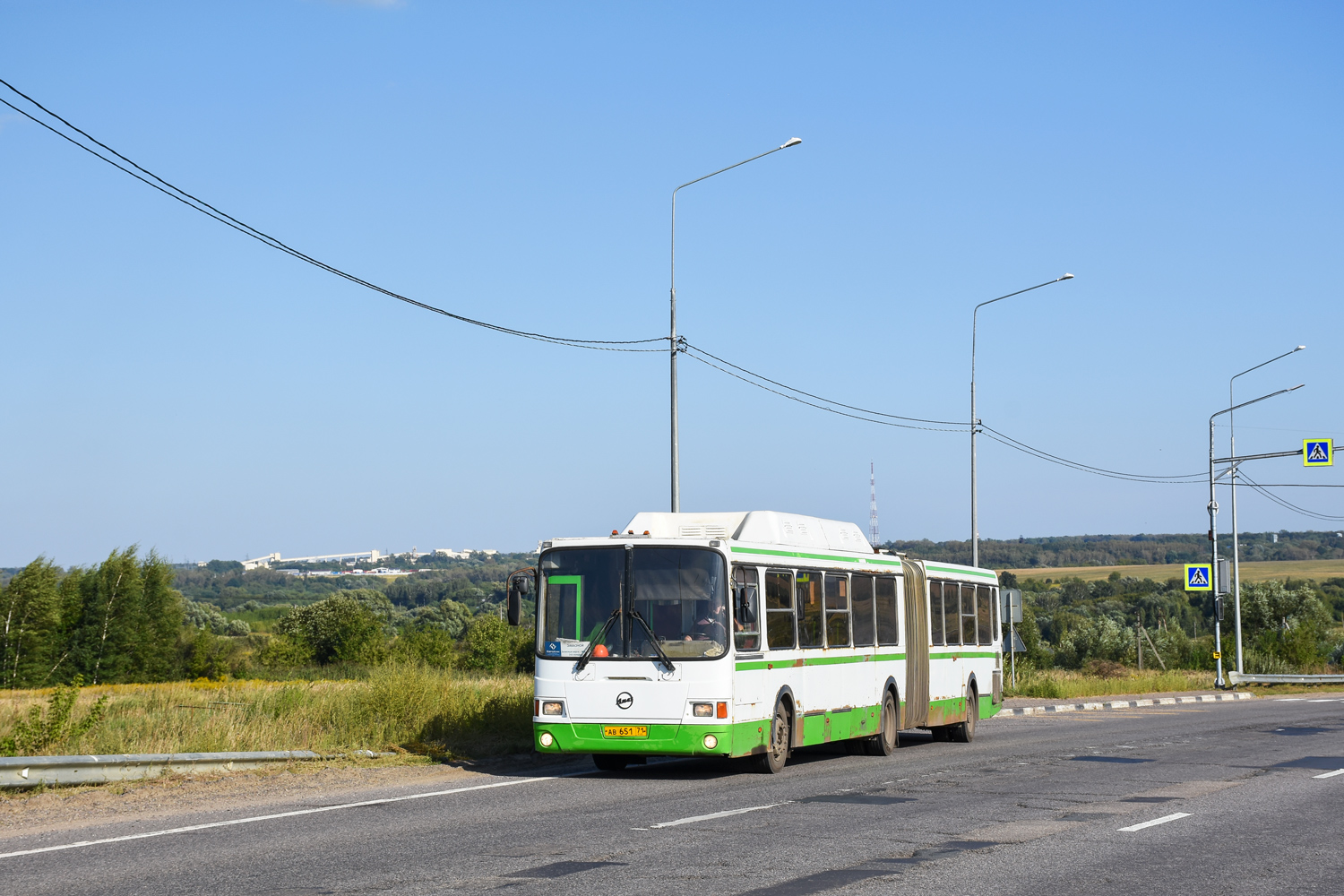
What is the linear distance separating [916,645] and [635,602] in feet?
22.8

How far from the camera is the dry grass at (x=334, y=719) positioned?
1572cm

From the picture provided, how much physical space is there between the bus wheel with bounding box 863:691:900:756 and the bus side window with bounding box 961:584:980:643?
3.76m

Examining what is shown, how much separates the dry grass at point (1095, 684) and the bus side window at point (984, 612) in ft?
37.0

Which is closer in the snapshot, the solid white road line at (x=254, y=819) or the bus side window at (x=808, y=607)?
the solid white road line at (x=254, y=819)

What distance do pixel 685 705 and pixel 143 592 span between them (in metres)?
105

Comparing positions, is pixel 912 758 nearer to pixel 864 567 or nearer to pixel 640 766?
pixel 864 567

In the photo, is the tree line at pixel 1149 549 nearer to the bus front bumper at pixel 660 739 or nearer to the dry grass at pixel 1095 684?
the dry grass at pixel 1095 684

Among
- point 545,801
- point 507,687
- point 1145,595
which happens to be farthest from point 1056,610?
point 545,801

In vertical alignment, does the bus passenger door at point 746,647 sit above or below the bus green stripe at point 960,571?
below

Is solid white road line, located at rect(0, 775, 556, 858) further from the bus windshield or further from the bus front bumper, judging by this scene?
the bus windshield

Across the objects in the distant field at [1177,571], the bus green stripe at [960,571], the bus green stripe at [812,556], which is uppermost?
the distant field at [1177,571]

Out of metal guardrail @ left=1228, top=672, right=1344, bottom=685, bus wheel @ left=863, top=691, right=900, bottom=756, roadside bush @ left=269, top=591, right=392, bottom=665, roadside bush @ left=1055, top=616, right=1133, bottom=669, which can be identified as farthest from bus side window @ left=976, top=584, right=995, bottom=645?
roadside bush @ left=269, top=591, right=392, bottom=665

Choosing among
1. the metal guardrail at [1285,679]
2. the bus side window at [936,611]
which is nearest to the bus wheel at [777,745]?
the bus side window at [936,611]

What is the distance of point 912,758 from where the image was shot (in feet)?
62.2
